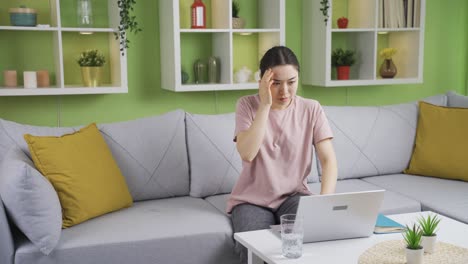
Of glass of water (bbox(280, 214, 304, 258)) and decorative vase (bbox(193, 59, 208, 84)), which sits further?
decorative vase (bbox(193, 59, 208, 84))

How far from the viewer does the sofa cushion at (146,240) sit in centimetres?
220

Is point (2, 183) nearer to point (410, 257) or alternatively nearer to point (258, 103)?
point (258, 103)

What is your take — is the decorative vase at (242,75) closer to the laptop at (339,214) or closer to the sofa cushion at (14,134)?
the sofa cushion at (14,134)

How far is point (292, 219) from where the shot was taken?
1.76 m

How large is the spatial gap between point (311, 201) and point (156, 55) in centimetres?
191

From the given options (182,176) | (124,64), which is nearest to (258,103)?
(182,176)

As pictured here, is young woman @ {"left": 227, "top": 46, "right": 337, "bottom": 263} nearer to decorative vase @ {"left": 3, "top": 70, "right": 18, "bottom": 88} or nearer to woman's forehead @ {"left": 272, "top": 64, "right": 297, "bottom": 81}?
woman's forehead @ {"left": 272, "top": 64, "right": 297, "bottom": 81}

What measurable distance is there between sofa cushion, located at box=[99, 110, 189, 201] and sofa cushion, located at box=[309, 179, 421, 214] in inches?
28.3

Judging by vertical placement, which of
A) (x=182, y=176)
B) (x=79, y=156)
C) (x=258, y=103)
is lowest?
(x=182, y=176)

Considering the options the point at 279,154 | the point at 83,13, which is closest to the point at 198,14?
the point at 83,13

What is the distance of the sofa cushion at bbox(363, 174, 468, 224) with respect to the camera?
2.65 metres

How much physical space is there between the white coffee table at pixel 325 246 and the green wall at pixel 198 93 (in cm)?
166

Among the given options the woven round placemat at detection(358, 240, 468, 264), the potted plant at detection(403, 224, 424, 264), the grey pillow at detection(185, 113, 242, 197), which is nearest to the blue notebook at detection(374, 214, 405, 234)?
the woven round placemat at detection(358, 240, 468, 264)

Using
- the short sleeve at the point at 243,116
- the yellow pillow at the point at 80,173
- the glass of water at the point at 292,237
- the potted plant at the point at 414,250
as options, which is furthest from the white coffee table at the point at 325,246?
the yellow pillow at the point at 80,173
